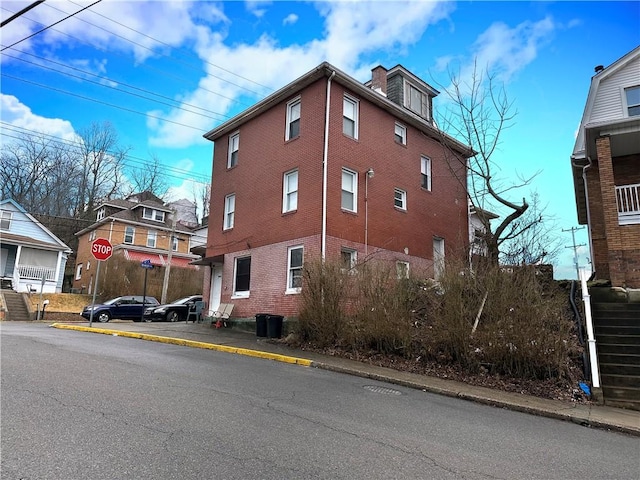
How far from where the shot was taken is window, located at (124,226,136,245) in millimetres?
38616

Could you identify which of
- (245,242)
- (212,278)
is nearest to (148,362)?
(245,242)

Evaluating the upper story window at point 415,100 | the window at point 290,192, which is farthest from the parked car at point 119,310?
the upper story window at point 415,100

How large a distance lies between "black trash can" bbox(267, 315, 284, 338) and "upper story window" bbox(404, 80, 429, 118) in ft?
40.5

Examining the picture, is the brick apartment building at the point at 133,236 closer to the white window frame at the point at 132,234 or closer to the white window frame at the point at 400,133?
the white window frame at the point at 132,234

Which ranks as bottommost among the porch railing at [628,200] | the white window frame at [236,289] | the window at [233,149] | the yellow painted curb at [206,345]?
the yellow painted curb at [206,345]

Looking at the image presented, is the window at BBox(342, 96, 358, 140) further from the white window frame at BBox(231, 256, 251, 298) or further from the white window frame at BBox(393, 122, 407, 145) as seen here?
the white window frame at BBox(231, 256, 251, 298)

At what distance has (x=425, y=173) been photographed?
2017 cm

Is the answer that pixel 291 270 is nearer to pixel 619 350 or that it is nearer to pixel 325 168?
pixel 325 168

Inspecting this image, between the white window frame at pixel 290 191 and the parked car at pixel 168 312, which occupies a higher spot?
the white window frame at pixel 290 191

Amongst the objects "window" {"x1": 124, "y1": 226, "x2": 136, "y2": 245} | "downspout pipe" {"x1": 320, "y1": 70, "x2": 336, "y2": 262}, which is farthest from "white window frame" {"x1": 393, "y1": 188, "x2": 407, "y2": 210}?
"window" {"x1": 124, "y1": 226, "x2": 136, "y2": 245}

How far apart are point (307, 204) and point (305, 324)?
5087 mm

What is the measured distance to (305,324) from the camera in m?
12.0

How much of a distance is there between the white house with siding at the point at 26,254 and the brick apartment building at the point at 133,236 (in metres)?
3.91

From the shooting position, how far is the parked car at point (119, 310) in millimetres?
22469
